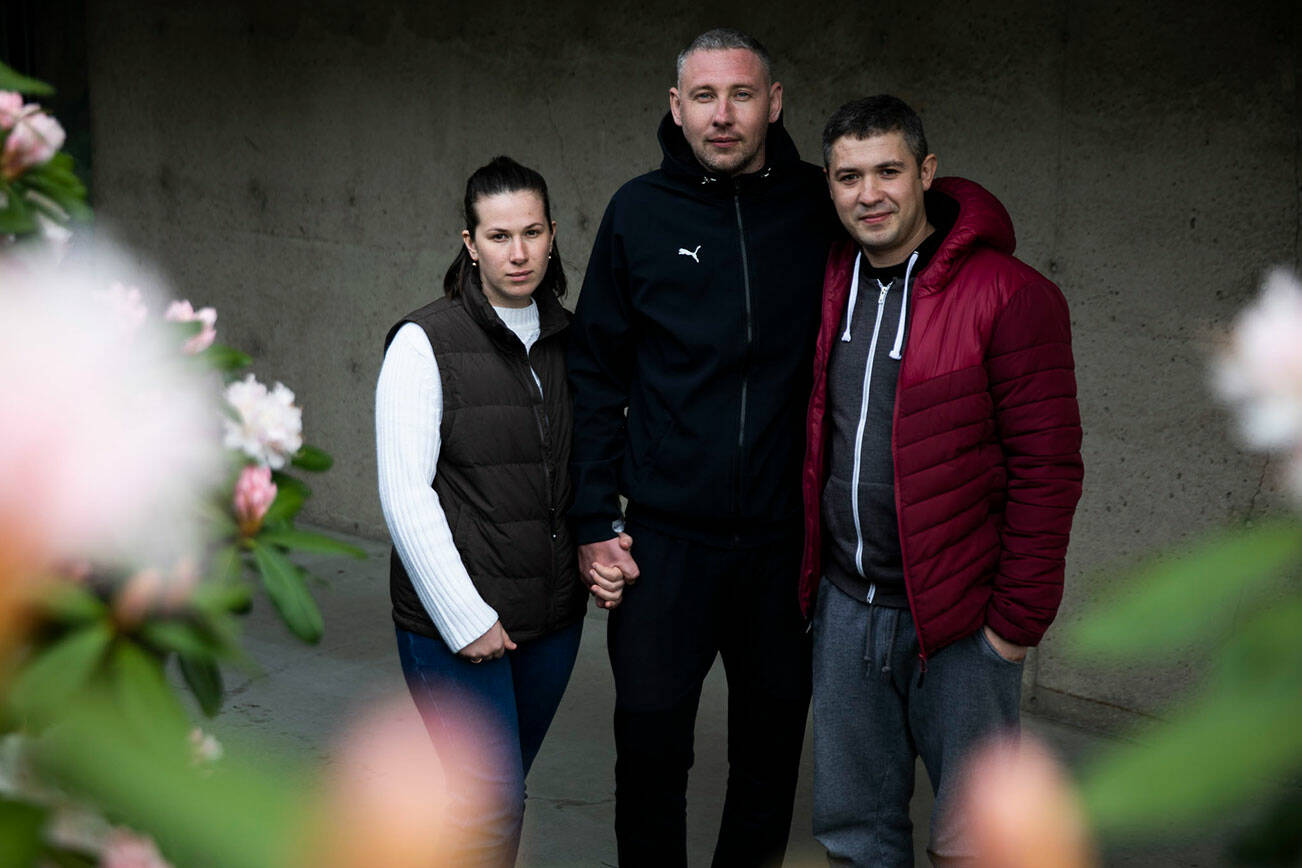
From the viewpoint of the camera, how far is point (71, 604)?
0.59 meters

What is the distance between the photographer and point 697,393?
2445 mm

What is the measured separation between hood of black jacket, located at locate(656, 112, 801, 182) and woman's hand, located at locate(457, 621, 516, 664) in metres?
0.94

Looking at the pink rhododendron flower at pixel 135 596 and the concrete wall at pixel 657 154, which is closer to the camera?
the pink rhododendron flower at pixel 135 596

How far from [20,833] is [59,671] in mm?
81

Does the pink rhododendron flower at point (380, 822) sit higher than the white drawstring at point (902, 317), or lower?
lower

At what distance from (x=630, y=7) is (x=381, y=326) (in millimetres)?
1658

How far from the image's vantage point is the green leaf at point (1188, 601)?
0.44 m

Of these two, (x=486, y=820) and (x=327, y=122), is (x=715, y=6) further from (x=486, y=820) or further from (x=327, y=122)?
(x=486, y=820)

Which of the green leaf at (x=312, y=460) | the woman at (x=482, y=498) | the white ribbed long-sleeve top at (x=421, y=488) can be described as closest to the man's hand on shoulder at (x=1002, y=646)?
the woman at (x=482, y=498)

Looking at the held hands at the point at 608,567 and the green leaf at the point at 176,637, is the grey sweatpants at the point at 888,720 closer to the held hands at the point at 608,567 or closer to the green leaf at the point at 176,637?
the held hands at the point at 608,567

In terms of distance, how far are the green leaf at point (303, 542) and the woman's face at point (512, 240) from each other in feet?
4.82

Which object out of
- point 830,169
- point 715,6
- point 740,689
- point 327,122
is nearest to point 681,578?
point 740,689

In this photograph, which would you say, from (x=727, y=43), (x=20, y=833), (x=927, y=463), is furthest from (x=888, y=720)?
(x=20, y=833)

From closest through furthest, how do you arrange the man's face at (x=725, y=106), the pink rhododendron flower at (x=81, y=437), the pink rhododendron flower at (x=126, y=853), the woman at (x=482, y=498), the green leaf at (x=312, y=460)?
the pink rhododendron flower at (x=81, y=437)
the pink rhododendron flower at (x=126, y=853)
the green leaf at (x=312, y=460)
the woman at (x=482, y=498)
the man's face at (x=725, y=106)
